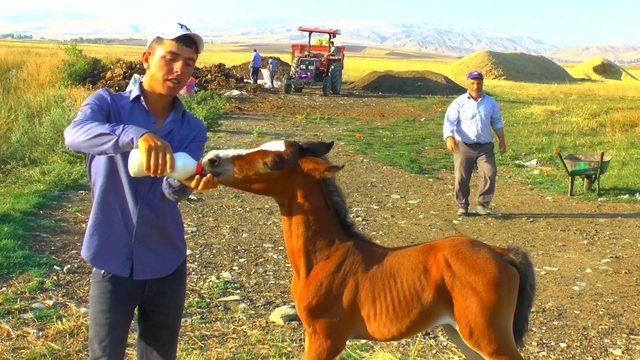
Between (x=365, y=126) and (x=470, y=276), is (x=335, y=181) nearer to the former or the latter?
(x=470, y=276)

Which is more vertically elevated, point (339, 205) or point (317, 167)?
point (317, 167)

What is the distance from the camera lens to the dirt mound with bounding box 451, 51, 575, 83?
49312mm

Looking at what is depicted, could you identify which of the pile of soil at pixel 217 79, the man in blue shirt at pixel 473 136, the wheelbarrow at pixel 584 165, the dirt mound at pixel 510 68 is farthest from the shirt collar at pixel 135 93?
the dirt mound at pixel 510 68

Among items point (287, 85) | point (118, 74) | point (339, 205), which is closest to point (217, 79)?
point (287, 85)


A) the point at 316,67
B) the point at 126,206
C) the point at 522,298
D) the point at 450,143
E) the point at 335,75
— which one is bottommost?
the point at 335,75

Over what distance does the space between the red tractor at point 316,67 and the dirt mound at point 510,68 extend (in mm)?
21139

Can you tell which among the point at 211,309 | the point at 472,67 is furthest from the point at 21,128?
the point at 472,67

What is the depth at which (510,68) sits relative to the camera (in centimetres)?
5097

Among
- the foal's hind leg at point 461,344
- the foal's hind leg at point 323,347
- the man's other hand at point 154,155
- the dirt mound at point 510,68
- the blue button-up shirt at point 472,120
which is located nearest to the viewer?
the man's other hand at point 154,155

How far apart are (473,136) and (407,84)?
77.0 ft

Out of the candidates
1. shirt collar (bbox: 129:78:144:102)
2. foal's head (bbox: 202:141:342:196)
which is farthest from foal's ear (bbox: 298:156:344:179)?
→ shirt collar (bbox: 129:78:144:102)

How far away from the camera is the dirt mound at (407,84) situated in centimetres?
3105

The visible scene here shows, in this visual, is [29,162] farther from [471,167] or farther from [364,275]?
[364,275]

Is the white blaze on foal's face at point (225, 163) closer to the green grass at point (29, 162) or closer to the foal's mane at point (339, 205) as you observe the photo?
the foal's mane at point (339, 205)
